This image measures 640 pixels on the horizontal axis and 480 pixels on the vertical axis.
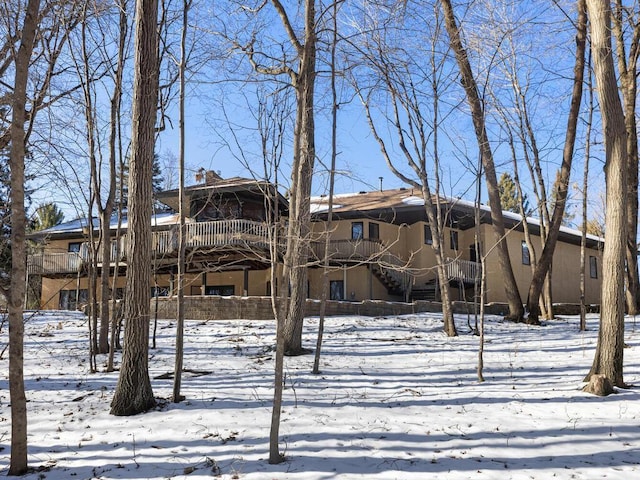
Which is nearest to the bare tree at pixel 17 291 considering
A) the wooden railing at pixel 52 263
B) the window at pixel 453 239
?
the wooden railing at pixel 52 263

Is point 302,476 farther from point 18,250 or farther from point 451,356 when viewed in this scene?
point 451,356

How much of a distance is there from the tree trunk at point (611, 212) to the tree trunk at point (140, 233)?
6648mm

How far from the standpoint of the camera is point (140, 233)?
305 inches

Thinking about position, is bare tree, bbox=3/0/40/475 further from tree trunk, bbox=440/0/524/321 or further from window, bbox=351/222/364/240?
window, bbox=351/222/364/240

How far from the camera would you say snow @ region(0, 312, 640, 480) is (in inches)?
222

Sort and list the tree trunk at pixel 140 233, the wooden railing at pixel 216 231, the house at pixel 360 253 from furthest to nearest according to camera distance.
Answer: the house at pixel 360 253 → the wooden railing at pixel 216 231 → the tree trunk at pixel 140 233

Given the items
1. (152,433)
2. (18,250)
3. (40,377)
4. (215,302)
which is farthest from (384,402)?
(215,302)

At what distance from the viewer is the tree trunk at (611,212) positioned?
8055 mm

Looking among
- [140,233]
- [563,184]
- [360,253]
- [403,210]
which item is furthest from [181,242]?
[403,210]

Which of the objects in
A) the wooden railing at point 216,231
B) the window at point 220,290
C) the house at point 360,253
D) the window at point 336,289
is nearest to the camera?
the wooden railing at point 216,231

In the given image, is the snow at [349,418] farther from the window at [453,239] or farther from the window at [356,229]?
the window at [453,239]

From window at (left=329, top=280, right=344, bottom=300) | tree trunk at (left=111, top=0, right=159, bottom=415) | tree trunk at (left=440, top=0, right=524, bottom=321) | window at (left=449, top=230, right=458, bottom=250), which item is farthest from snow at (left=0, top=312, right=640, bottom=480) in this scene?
window at (left=449, top=230, right=458, bottom=250)

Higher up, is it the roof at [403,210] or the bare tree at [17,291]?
the roof at [403,210]

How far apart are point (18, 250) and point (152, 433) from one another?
2.65 meters
